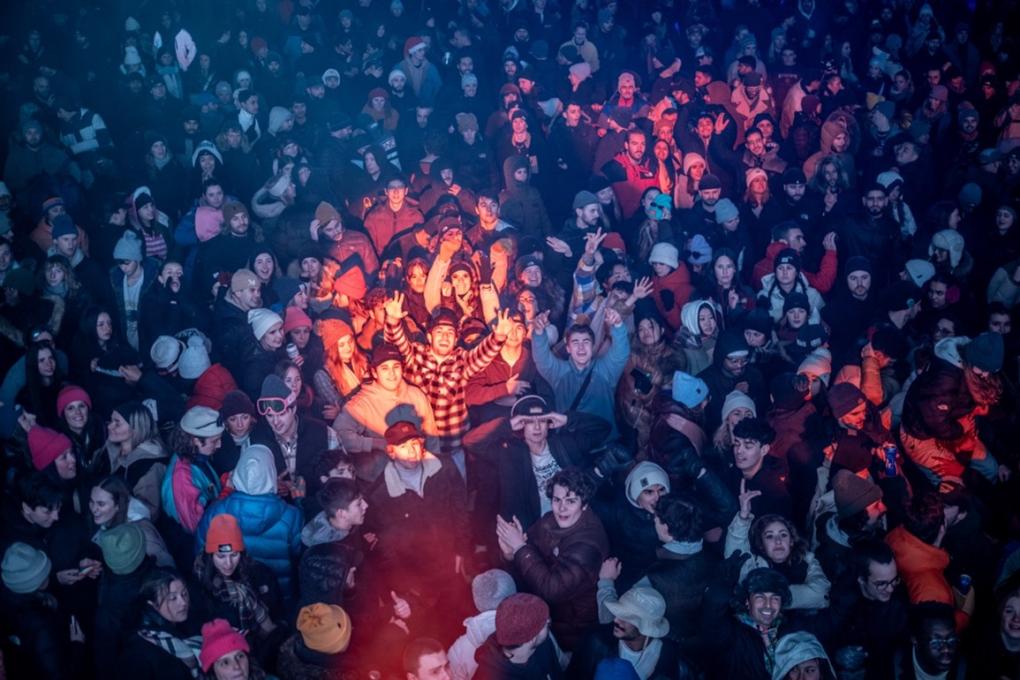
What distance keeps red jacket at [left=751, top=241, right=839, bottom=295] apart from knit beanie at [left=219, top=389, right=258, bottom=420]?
486 cm

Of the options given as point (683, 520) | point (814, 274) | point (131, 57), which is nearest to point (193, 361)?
point (683, 520)

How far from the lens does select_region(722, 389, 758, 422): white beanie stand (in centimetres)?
534

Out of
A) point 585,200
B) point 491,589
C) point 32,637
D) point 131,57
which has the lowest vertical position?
point 32,637

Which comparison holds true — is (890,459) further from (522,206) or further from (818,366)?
(522,206)

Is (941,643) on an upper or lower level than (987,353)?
lower

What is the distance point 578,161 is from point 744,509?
5.98 m

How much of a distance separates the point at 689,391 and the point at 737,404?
1.18 feet

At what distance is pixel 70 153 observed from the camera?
8.87 metres

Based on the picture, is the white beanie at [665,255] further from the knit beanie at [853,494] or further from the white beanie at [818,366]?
the knit beanie at [853,494]

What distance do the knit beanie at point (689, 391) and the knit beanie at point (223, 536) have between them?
3196 mm

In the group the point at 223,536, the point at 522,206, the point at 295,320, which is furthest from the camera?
the point at 522,206

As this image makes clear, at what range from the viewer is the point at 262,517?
453cm

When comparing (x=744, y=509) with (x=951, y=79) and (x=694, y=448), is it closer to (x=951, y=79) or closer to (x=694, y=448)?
(x=694, y=448)

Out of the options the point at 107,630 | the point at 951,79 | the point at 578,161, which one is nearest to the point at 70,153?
the point at 578,161
